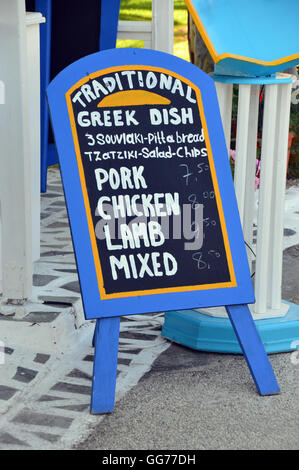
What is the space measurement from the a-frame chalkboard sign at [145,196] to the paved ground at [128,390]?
14cm

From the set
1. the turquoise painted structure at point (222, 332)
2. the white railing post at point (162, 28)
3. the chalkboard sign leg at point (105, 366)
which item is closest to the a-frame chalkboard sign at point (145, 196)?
the chalkboard sign leg at point (105, 366)

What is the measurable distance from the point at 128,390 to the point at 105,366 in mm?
274

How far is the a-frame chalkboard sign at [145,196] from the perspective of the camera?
11.1 ft

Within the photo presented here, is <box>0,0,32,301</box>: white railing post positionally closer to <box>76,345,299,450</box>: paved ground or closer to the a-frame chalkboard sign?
the a-frame chalkboard sign

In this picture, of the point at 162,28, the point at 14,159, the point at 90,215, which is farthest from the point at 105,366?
the point at 162,28

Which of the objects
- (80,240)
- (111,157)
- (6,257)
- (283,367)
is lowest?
(283,367)

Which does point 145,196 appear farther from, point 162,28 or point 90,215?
point 162,28

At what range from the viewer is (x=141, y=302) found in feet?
11.3

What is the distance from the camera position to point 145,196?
3508mm
